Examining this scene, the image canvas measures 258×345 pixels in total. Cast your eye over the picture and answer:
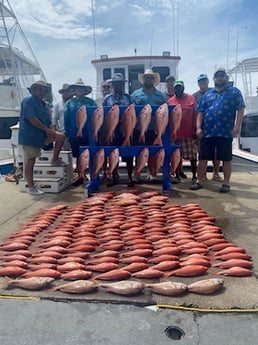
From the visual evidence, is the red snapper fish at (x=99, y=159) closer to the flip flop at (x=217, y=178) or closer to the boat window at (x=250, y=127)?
the flip flop at (x=217, y=178)

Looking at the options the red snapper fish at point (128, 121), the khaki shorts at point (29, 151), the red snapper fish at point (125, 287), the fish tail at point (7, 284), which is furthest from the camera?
the khaki shorts at point (29, 151)

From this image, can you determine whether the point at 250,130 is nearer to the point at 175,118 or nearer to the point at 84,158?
the point at 175,118

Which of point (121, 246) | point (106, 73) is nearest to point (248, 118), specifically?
point (106, 73)

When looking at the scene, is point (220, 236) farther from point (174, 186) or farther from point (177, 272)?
point (174, 186)

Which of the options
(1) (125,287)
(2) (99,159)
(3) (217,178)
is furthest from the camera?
(3) (217,178)

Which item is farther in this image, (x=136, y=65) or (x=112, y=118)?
(x=136, y=65)

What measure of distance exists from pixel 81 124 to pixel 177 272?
127 inches

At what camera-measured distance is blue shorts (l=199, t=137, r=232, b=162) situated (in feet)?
17.1

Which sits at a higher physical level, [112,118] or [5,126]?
[112,118]

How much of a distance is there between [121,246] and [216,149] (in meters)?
2.91

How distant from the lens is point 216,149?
5309 mm

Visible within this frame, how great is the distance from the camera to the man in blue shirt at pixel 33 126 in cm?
512

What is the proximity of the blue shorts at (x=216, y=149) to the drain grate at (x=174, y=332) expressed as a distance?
3797 millimetres

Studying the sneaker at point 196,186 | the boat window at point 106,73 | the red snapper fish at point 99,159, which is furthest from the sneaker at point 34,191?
the boat window at point 106,73
